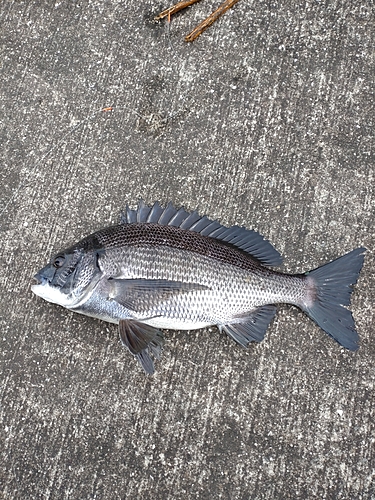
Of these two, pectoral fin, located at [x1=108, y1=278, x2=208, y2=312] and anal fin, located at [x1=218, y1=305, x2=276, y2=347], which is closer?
pectoral fin, located at [x1=108, y1=278, x2=208, y2=312]

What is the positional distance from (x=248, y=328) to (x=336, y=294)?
1.86 feet

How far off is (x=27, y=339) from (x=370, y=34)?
3.24m

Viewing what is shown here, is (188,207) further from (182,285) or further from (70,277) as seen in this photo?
(70,277)

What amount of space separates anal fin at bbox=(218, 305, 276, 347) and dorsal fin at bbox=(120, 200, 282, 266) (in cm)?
34

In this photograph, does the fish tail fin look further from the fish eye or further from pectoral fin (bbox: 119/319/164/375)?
the fish eye

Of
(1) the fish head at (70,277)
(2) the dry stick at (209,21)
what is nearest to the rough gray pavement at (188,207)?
(2) the dry stick at (209,21)

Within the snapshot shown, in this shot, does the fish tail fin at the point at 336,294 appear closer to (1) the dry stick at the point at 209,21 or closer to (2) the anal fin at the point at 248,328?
(2) the anal fin at the point at 248,328

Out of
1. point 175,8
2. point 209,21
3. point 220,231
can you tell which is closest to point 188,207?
point 220,231

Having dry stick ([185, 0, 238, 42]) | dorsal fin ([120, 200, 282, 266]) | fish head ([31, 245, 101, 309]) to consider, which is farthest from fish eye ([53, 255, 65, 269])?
dry stick ([185, 0, 238, 42])

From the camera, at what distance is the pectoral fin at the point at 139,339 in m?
2.86

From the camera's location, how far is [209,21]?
3723 millimetres

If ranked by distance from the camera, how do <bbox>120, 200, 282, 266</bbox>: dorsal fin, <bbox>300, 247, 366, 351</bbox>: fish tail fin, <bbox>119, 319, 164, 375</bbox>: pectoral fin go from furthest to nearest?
<bbox>120, 200, 282, 266</bbox>: dorsal fin, <bbox>300, 247, 366, 351</bbox>: fish tail fin, <bbox>119, 319, 164, 375</bbox>: pectoral fin

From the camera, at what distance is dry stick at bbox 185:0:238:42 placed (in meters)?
3.71

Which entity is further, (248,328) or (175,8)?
(175,8)
